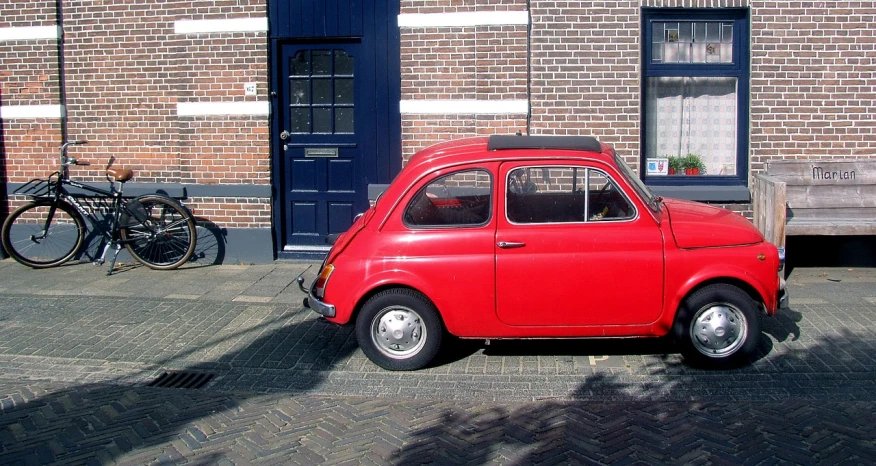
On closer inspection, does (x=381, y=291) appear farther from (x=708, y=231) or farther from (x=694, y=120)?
(x=694, y=120)

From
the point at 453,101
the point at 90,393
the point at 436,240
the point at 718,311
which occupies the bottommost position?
the point at 90,393

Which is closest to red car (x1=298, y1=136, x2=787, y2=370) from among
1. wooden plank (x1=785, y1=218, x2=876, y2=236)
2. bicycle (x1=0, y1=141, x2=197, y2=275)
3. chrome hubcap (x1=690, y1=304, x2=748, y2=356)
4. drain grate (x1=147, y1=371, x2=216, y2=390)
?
chrome hubcap (x1=690, y1=304, x2=748, y2=356)

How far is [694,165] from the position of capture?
997cm

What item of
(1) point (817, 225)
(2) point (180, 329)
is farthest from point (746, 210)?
(2) point (180, 329)

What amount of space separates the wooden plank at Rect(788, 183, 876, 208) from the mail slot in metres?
4.91

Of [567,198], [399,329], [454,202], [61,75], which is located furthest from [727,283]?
[61,75]

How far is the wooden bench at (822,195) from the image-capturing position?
28.9 ft

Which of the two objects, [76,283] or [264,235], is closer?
[76,283]

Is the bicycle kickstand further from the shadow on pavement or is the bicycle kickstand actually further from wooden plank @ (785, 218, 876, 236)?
wooden plank @ (785, 218, 876, 236)

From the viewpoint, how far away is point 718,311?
6312mm

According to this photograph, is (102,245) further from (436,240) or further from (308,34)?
(436,240)

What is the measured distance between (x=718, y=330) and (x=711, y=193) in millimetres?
3640

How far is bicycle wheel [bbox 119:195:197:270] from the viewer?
980 cm

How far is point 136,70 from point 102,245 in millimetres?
2054
